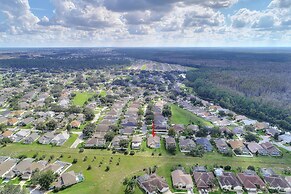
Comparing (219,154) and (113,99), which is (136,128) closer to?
(219,154)

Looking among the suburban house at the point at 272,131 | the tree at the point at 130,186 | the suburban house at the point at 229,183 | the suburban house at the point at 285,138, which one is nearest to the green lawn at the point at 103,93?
the tree at the point at 130,186

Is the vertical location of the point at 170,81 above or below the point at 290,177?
below

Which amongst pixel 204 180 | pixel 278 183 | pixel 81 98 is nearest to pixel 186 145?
pixel 204 180

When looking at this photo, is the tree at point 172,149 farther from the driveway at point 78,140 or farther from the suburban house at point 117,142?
the driveway at point 78,140

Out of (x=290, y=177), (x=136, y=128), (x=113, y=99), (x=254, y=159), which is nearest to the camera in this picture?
(x=290, y=177)

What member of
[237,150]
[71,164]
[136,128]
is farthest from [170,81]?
[71,164]

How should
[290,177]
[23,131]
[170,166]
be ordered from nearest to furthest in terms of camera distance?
[290,177], [170,166], [23,131]
